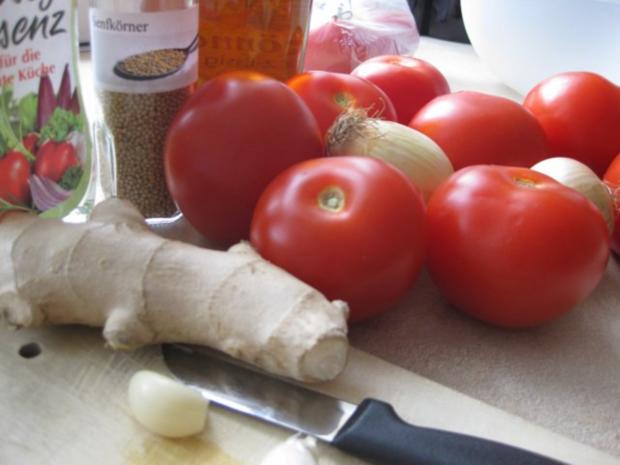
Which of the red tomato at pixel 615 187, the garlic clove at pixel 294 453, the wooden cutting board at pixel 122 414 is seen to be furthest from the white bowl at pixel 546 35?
the garlic clove at pixel 294 453

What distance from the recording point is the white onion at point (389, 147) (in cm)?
64

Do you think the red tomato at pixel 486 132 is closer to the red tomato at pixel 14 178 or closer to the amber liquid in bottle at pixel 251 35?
the amber liquid in bottle at pixel 251 35

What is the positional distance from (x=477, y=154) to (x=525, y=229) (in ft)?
0.62

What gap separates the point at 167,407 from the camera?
0.42m

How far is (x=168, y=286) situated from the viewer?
19.5 inches

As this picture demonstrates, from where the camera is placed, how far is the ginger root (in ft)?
1.52

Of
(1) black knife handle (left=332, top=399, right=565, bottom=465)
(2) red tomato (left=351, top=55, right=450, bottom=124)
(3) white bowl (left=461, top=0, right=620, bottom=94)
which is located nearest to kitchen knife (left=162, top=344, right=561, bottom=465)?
(1) black knife handle (left=332, top=399, right=565, bottom=465)

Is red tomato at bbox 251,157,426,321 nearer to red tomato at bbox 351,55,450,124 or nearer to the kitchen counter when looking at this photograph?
the kitchen counter

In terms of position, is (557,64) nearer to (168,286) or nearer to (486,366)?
(486,366)

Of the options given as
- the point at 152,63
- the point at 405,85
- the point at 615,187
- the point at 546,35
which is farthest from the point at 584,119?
the point at 152,63

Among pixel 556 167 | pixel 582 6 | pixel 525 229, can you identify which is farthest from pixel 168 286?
pixel 582 6

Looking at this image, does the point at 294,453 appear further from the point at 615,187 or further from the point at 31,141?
the point at 615,187

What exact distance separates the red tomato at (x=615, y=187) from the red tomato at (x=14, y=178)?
0.53 meters

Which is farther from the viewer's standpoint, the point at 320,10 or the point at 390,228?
the point at 320,10
